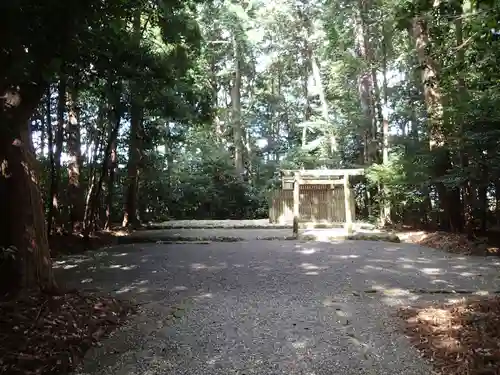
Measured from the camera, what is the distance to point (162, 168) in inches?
712

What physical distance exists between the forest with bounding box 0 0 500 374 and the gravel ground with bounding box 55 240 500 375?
126cm

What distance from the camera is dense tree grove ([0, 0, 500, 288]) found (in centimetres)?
439

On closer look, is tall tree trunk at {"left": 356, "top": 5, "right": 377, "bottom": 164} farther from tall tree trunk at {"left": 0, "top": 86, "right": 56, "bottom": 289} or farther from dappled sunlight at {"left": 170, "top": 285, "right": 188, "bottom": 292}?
tall tree trunk at {"left": 0, "top": 86, "right": 56, "bottom": 289}

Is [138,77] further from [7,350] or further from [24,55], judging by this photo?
[7,350]

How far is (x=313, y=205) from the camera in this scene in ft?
51.2

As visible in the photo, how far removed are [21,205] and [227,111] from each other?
2069 cm

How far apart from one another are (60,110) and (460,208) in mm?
9402

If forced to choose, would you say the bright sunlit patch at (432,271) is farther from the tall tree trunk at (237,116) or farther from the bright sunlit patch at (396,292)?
the tall tree trunk at (237,116)

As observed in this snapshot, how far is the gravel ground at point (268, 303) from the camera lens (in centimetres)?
335

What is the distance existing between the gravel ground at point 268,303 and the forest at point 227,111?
126cm

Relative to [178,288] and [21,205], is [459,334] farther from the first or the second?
[21,205]

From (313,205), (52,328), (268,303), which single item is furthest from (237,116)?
(52,328)

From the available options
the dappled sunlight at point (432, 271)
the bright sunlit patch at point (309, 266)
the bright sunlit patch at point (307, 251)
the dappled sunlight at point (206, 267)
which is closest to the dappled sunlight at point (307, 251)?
the bright sunlit patch at point (307, 251)

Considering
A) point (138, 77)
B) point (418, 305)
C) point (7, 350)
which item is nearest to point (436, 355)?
point (418, 305)
